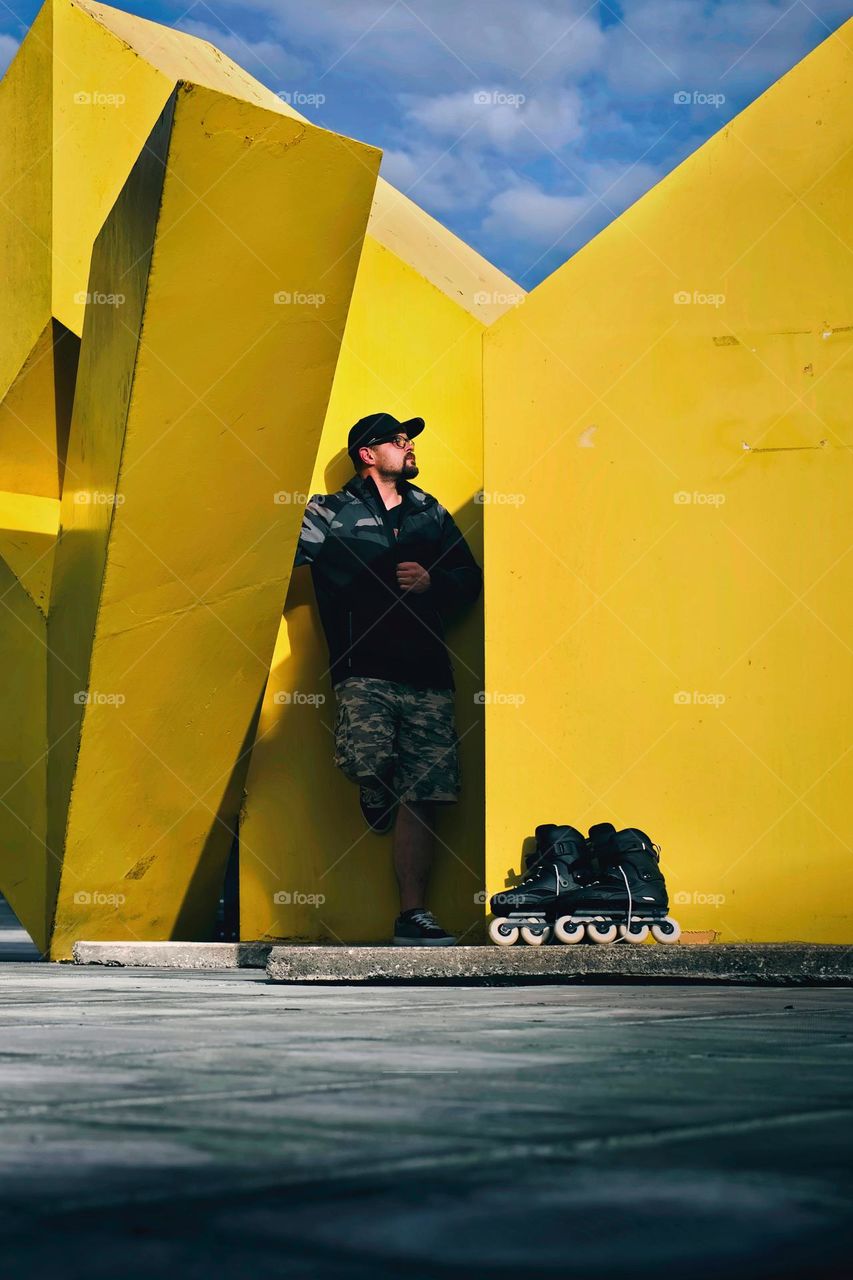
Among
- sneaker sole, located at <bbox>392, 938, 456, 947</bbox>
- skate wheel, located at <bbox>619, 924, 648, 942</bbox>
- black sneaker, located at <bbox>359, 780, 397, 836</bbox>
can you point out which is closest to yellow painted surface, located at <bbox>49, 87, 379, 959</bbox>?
black sneaker, located at <bbox>359, 780, 397, 836</bbox>

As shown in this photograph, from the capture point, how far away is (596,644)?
6.01 m

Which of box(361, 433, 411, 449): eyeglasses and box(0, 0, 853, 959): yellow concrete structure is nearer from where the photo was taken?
box(0, 0, 853, 959): yellow concrete structure

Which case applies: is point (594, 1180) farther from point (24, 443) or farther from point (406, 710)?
point (24, 443)

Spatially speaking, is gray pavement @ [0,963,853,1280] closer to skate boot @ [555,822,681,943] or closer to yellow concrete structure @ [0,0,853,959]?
skate boot @ [555,822,681,943]

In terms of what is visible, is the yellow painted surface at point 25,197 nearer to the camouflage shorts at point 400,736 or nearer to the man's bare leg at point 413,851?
the camouflage shorts at point 400,736

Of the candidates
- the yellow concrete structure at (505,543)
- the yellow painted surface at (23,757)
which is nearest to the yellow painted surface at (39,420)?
→ the yellow concrete structure at (505,543)

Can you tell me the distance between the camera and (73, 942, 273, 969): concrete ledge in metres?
6.29

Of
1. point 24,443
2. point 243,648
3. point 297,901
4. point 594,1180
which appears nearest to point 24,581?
point 24,443

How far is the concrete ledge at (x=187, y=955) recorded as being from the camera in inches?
247

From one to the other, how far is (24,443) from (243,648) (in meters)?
2.08

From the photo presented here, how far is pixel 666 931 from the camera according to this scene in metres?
5.40

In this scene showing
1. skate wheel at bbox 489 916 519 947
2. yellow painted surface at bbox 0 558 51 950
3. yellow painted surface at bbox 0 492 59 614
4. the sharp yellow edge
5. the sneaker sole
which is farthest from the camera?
yellow painted surface at bbox 0 492 59 614

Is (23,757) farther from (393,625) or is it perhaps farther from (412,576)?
(412,576)

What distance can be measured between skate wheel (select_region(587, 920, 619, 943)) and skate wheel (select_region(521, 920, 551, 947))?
190mm
